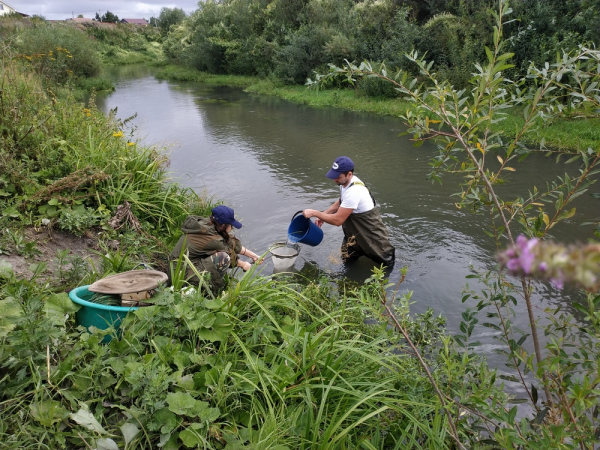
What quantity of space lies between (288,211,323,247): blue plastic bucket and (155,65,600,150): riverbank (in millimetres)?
1975

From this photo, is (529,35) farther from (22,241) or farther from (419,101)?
(22,241)

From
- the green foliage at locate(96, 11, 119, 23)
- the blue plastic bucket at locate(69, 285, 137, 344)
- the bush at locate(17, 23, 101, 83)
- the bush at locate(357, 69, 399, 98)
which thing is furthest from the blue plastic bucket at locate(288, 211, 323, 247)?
the green foliage at locate(96, 11, 119, 23)

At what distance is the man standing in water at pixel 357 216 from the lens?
5184mm

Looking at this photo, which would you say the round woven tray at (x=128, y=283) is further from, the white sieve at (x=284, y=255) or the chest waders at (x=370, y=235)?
the chest waders at (x=370, y=235)

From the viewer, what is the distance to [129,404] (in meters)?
2.52

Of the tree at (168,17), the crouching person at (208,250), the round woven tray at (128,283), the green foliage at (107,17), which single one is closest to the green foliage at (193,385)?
the round woven tray at (128,283)

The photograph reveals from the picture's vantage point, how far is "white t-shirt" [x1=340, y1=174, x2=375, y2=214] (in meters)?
5.17

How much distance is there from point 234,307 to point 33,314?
1307mm

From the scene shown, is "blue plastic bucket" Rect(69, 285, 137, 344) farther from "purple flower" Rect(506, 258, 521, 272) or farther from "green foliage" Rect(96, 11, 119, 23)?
"green foliage" Rect(96, 11, 119, 23)

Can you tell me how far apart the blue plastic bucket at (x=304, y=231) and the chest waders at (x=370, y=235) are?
42 centimetres

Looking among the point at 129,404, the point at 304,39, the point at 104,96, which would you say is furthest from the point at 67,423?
the point at 304,39

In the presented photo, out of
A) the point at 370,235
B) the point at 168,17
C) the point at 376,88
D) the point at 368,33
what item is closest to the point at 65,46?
the point at 368,33

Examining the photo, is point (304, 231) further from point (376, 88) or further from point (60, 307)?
point (376, 88)

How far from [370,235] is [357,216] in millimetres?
297
